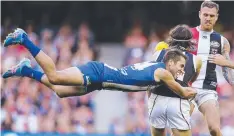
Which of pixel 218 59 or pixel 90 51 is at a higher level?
pixel 90 51

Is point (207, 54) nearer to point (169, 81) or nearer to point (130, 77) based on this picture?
point (169, 81)

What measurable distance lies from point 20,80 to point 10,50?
0.74m

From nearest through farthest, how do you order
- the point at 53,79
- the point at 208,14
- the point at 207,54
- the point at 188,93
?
the point at 53,79
the point at 188,93
the point at 208,14
the point at 207,54

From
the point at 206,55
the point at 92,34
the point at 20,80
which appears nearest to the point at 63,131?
the point at 20,80

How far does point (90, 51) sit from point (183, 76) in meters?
7.02

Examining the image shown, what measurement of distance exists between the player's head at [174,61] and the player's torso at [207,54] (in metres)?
1.09

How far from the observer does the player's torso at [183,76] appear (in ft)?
38.0

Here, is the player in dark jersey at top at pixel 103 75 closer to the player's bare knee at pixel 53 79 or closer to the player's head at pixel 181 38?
the player's bare knee at pixel 53 79

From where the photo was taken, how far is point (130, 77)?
1122cm

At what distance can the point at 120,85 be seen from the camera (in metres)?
11.2

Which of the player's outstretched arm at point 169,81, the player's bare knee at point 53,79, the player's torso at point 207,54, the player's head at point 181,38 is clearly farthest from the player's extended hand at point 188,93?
the player's bare knee at point 53,79

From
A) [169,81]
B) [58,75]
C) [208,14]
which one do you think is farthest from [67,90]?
[208,14]

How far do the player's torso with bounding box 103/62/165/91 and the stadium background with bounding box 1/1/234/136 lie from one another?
187 inches

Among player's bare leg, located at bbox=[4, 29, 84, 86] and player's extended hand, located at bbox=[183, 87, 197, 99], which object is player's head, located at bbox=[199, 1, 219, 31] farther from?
player's bare leg, located at bbox=[4, 29, 84, 86]
